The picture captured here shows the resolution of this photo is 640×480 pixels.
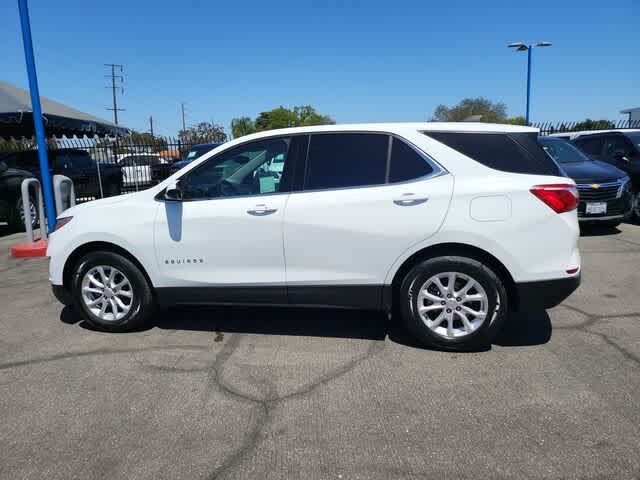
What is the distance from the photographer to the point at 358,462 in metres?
2.48

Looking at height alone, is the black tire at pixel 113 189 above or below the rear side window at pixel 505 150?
below

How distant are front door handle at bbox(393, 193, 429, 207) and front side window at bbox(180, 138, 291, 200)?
1.02m

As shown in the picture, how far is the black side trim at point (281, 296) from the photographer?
3801 millimetres

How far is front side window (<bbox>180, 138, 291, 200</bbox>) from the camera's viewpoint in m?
4.02

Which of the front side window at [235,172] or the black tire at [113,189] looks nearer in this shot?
the front side window at [235,172]

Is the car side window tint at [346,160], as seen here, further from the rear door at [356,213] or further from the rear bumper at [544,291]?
the rear bumper at [544,291]

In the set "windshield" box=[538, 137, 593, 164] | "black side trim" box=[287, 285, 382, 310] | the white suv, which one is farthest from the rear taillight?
"windshield" box=[538, 137, 593, 164]

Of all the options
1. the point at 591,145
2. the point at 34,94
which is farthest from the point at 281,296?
the point at 591,145

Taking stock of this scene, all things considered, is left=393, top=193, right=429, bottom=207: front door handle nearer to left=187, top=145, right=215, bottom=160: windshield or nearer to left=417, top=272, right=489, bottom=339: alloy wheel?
left=417, top=272, right=489, bottom=339: alloy wheel

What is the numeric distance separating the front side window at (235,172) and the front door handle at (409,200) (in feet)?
3.36

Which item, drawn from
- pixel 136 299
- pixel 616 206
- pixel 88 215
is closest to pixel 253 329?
pixel 136 299

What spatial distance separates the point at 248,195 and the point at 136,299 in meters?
1.37

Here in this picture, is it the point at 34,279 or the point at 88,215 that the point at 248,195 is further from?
the point at 34,279

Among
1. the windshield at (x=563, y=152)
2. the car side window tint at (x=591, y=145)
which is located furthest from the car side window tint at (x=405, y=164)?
the car side window tint at (x=591, y=145)
